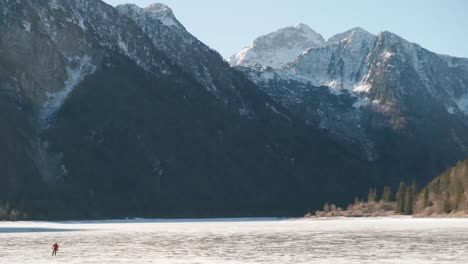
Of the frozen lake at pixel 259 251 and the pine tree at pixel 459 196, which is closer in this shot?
the frozen lake at pixel 259 251

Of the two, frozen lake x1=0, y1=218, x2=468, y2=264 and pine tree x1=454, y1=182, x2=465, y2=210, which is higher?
pine tree x1=454, y1=182, x2=465, y2=210

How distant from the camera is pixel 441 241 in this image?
90.1 metres

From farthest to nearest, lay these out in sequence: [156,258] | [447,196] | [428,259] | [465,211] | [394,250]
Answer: [447,196] → [465,211] → [394,250] → [156,258] → [428,259]

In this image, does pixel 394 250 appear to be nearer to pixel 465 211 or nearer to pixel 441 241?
pixel 441 241

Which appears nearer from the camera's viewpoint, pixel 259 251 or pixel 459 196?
pixel 259 251

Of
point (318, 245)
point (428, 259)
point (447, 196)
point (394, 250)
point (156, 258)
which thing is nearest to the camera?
point (428, 259)

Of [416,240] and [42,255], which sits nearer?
[42,255]

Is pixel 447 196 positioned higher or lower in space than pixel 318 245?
higher

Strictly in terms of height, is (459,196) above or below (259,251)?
above

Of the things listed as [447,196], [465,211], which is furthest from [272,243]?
[447,196]

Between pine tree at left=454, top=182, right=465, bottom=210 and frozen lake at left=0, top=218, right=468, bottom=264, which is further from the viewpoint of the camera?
pine tree at left=454, top=182, right=465, bottom=210

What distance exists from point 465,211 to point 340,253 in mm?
109476

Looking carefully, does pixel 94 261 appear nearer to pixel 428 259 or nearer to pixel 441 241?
pixel 428 259

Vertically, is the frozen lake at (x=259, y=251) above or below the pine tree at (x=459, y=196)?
below
